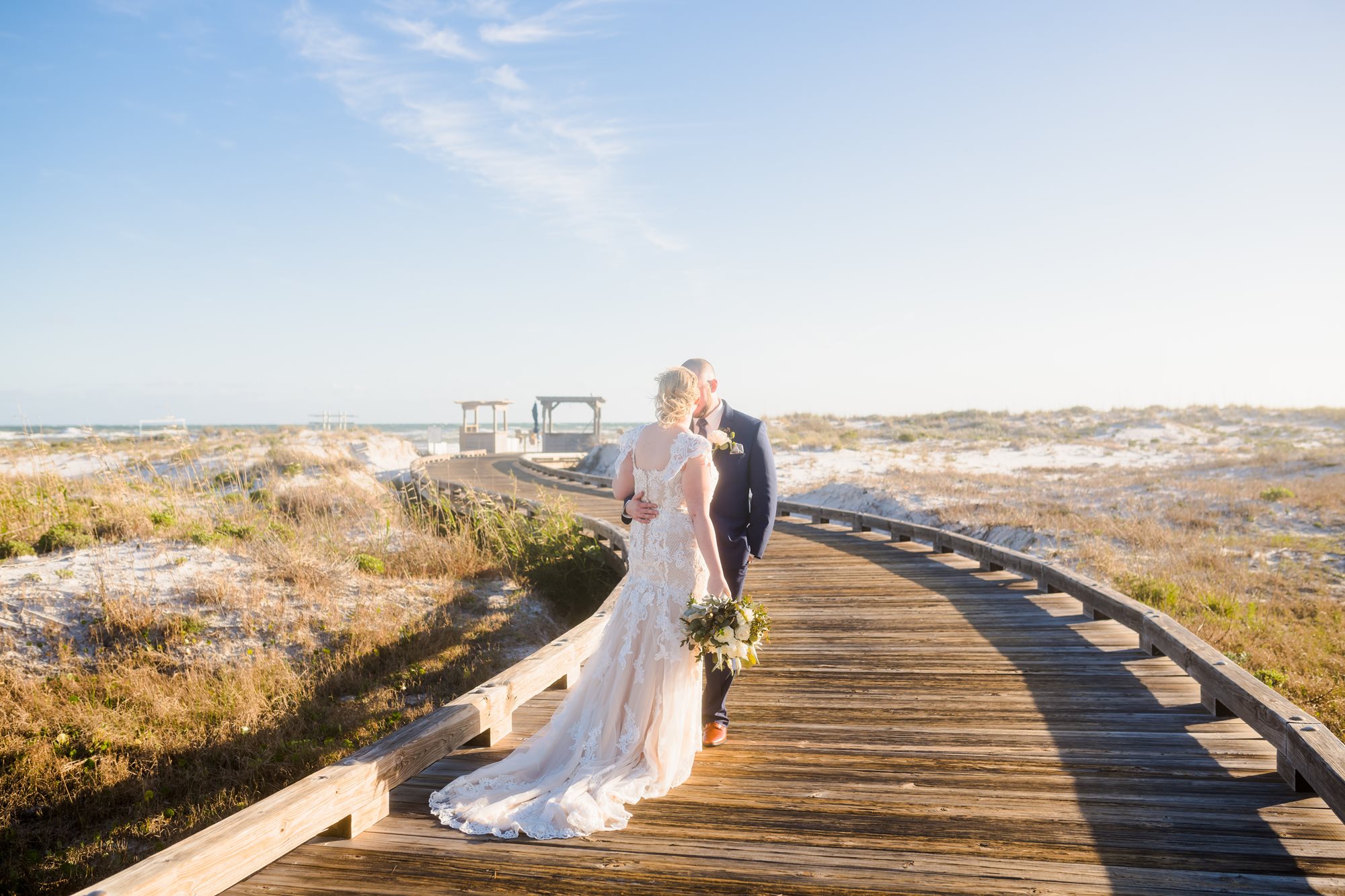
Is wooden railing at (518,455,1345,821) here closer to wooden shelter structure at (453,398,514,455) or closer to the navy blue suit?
the navy blue suit

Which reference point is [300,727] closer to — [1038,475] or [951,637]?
[951,637]

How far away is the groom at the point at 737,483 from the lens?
15.8 ft

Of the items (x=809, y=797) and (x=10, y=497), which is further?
(x=10, y=497)

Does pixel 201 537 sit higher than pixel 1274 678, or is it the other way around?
pixel 201 537

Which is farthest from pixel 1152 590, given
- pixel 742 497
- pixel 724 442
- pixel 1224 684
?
pixel 724 442

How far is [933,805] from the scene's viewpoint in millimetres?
3664

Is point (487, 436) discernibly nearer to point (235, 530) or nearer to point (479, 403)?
point (479, 403)

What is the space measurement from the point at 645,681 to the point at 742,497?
136cm

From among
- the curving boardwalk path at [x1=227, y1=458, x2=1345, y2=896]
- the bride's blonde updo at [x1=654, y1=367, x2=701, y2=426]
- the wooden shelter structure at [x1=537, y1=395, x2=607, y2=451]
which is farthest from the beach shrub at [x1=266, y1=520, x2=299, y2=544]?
the wooden shelter structure at [x1=537, y1=395, x2=607, y2=451]

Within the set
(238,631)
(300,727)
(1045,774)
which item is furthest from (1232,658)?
(238,631)

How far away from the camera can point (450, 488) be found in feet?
59.1

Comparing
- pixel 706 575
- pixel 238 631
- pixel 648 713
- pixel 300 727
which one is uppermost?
pixel 706 575

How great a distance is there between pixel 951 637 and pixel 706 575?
3.30 m

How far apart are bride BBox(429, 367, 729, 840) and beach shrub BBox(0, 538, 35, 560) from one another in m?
7.57
